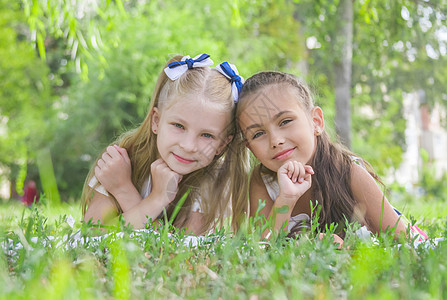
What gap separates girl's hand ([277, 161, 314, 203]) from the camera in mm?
2475

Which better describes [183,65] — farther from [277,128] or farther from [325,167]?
[325,167]

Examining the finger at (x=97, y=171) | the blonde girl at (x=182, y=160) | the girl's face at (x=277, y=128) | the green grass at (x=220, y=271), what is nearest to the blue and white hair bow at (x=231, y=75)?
the blonde girl at (x=182, y=160)

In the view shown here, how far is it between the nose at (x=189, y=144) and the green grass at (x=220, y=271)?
1.00 meters

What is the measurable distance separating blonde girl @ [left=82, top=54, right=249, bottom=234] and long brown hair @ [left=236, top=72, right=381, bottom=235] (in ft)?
0.57

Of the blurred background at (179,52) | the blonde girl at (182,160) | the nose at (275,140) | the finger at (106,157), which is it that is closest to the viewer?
the nose at (275,140)

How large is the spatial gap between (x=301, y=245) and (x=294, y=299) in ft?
1.85

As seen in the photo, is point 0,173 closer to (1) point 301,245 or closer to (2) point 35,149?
(2) point 35,149

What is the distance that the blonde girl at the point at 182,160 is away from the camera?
2705mm

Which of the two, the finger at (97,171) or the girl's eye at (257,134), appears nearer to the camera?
the girl's eye at (257,134)

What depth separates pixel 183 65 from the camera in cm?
306

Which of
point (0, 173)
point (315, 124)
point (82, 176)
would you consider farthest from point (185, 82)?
point (0, 173)

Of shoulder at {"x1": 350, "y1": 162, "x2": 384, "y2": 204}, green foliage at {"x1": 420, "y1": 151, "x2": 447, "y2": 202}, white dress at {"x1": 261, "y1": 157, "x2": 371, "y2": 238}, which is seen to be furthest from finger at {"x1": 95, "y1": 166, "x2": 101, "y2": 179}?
green foliage at {"x1": 420, "y1": 151, "x2": 447, "y2": 202}

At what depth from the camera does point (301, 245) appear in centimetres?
158

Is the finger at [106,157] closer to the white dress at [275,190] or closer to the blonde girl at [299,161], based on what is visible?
the blonde girl at [299,161]
